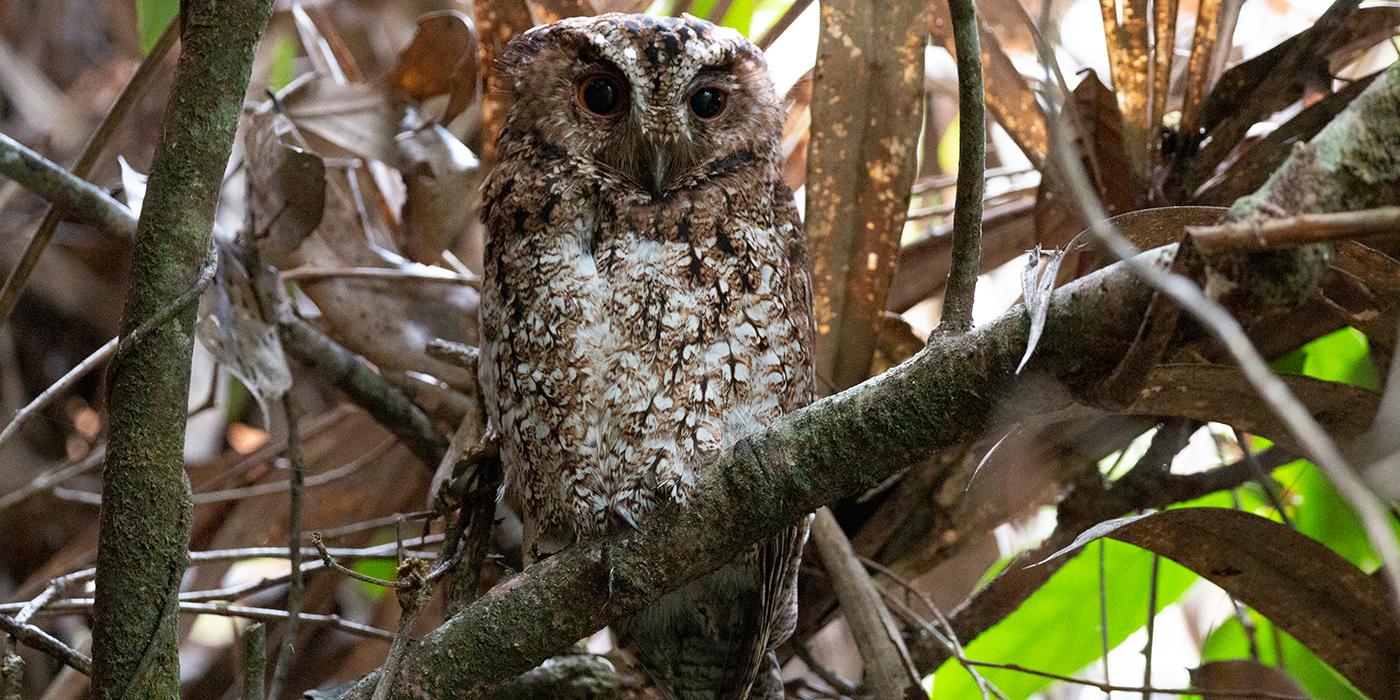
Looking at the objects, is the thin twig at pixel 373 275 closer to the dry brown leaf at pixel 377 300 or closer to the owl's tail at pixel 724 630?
the dry brown leaf at pixel 377 300

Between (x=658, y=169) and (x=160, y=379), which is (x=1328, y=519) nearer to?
(x=658, y=169)

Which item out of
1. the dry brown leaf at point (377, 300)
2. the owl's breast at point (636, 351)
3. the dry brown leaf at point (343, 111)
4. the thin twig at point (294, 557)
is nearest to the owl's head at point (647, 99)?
the owl's breast at point (636, 351)

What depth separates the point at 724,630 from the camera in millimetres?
1841

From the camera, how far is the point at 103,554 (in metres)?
1.21

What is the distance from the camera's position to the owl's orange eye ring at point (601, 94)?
1.82 metres

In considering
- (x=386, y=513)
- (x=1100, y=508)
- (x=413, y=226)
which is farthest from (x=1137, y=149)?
(x=386, y=513)

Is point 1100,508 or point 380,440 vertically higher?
point 380,440

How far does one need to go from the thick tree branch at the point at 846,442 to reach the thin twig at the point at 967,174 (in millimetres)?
42

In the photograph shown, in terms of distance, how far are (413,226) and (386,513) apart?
2.20 ft

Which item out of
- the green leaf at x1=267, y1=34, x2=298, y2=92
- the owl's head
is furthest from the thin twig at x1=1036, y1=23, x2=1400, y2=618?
the green leaf at x1=267, y1=34, x2=298, y2=92

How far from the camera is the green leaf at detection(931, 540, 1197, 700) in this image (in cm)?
204

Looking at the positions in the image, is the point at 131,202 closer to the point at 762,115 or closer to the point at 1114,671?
the point at 762,115

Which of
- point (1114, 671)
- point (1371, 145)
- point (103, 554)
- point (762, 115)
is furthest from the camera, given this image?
point (1114, 671)

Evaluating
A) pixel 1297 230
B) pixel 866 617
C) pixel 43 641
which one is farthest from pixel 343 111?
pixel 1297 230
